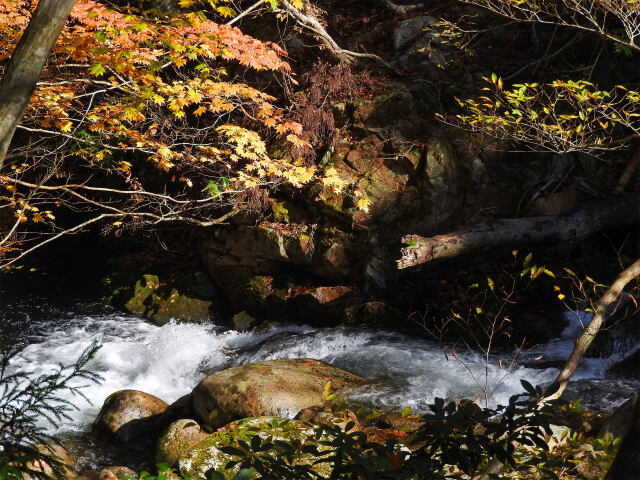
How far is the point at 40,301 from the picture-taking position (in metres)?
9.77

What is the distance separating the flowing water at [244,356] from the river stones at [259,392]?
50 centimetres

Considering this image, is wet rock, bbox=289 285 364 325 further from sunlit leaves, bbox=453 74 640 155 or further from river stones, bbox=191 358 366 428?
sunlit leaves, bbox=453 74 640 155

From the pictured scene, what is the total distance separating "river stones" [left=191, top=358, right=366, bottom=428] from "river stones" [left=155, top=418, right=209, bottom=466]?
22 centimetres

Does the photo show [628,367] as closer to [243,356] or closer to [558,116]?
[558,116]

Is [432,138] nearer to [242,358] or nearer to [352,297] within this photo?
[352,297]

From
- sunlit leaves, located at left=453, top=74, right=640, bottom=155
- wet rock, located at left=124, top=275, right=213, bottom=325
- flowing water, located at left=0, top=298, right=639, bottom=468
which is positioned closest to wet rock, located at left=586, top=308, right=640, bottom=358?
flowing water, located at left=0, top=298, right=639, bottom=468

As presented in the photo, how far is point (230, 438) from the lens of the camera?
4.06m

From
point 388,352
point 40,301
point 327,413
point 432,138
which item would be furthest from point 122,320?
point 432,138

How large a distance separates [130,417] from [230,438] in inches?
94.0

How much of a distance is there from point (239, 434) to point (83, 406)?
3503 millimetres

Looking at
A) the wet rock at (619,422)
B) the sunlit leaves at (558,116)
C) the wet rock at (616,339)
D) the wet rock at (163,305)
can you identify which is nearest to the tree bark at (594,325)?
the wet rock at (619,422)

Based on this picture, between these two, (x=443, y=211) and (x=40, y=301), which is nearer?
(x=443, y=211)

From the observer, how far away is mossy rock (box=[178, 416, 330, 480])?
12.4 feet

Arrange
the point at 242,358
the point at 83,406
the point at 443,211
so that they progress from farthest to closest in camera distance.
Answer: the point at 443,211 < the point at 242,358 < the point at 83,406
